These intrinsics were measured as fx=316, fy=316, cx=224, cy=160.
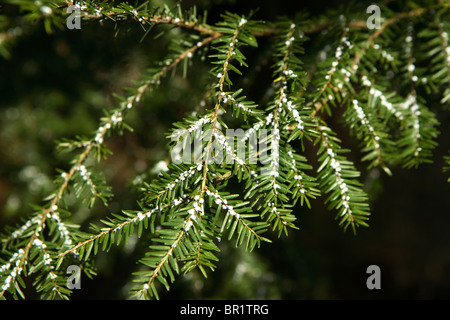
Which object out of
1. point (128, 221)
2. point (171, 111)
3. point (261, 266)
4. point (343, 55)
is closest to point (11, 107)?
point (171, 111)

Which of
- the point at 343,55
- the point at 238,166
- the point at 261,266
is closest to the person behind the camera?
the point at 238,166

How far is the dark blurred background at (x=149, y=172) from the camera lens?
1.39 metres

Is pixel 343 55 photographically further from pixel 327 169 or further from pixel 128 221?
pixel 128 221

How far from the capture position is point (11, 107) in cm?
167

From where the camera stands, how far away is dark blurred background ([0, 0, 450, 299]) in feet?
4.57

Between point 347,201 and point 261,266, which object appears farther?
point 261,266

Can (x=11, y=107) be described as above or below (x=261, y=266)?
above

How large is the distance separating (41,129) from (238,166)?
1.41 m

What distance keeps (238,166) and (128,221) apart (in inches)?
10.7

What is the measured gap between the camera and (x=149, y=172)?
98cm

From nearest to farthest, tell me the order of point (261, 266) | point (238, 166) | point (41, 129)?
point (238, 166) < point (261, 266) < point (41, 129)
